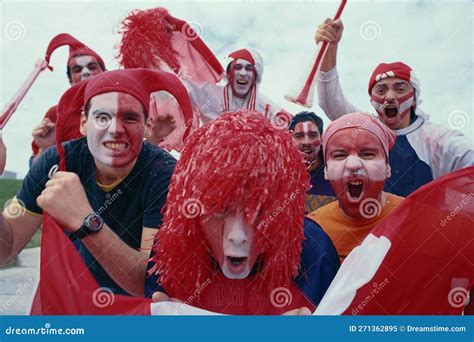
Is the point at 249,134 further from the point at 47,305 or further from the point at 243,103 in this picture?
the point at 47,305

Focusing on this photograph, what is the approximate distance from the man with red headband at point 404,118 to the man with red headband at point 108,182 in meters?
0.53

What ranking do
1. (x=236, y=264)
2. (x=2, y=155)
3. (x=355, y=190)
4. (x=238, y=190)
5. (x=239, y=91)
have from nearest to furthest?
(x=238, y=190)
(x=236, y=264)
(x=355, y=190)
(x=2, y=155)
(x=239, y=91)

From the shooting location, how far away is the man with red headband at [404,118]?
1.97m

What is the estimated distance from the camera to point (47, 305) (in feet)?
6.10

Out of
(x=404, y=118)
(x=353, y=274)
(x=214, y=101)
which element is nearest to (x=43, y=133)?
(x=214, y=101)

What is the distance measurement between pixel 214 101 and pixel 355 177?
1.86 ft

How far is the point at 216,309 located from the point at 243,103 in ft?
2.31

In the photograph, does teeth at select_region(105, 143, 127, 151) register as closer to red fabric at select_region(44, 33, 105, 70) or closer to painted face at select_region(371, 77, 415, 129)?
red fabric at select_region(44, 33, 105, 70)

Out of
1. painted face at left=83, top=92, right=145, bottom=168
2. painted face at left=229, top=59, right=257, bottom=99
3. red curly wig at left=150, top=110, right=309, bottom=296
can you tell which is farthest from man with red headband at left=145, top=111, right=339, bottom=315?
painted face at left=229, top=59, right=257, bottom=99

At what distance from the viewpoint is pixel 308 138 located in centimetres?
197

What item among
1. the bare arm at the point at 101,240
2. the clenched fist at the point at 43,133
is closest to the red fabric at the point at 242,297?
the bare arm at the point at 101,240

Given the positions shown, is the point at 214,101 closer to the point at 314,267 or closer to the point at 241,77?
the point at 241,77

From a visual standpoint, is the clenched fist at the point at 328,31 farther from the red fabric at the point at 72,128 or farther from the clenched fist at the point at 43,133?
the clenched fist at the point at 43,133

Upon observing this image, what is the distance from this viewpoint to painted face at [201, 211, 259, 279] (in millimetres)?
1663
